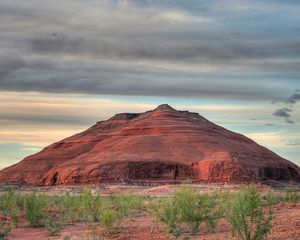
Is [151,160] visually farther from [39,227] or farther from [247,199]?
[247,199]

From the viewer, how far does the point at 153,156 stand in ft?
322

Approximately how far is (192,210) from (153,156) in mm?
78796

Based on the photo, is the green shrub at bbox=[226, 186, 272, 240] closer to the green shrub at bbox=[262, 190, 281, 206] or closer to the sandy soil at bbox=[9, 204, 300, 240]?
the sandy soil at bbox=[9, 204, 300, 240]

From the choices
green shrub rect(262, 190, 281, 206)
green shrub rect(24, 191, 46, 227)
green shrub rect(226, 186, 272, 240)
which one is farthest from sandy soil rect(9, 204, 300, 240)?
green shrub rect(262, 190, 281, 206)

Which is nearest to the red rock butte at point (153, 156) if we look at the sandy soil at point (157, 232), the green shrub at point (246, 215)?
the sandy soil at point (157, 232)

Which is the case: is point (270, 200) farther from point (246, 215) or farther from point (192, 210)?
point (246, 215)

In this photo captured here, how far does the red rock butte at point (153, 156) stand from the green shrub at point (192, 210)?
69.9 m

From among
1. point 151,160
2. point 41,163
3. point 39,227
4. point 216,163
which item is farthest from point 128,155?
point 39,227

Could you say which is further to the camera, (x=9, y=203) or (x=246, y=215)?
(x=9, y=203)

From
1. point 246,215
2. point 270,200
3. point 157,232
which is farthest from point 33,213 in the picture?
point 246,215

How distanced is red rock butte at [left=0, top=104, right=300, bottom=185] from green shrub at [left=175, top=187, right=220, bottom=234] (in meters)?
69.9

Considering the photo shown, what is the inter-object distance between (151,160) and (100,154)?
11189 mm

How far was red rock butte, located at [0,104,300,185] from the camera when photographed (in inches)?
3691

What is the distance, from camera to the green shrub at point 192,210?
19.0 meters
